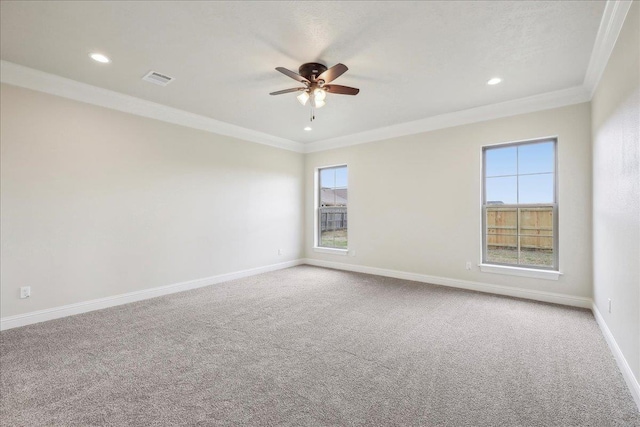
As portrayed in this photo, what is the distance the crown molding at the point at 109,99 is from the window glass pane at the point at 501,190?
4169 mm

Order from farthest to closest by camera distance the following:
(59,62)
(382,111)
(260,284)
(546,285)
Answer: (260,284)
(382,111)
(546,285)
(59,62)

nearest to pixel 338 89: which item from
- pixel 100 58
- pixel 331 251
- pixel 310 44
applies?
pixel 310 44

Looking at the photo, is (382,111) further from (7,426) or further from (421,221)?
(7,426)

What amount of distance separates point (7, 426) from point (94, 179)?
2.78 m

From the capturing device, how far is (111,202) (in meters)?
3.69

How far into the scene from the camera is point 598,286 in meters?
3.14

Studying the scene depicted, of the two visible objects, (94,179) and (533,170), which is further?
(533,170)

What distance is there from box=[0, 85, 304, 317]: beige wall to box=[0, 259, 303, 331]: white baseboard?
7 cm

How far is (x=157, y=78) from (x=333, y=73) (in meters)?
2.10

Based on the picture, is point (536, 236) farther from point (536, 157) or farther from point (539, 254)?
point (536, 157)

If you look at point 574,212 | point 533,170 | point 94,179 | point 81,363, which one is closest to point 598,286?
point 574,212

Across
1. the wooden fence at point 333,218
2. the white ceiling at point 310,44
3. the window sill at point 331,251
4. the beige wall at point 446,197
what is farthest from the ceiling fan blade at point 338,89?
the window sill at point 331,251

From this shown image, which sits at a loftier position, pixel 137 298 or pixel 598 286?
pixel 598 286

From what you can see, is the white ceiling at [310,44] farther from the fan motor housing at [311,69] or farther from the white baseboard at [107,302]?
the white baseboard at [107,302]
